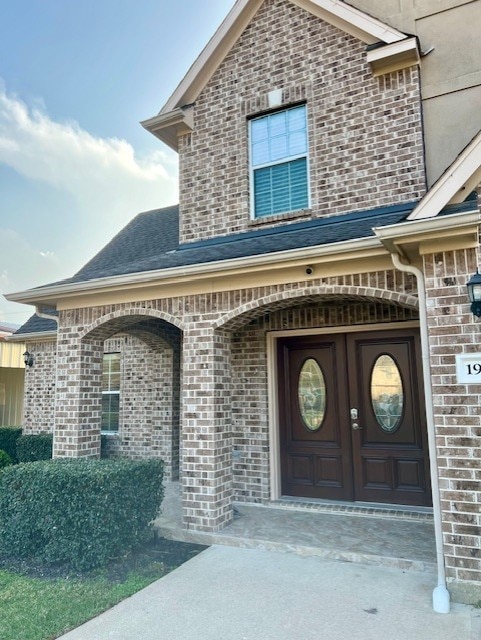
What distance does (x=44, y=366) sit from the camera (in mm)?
11188

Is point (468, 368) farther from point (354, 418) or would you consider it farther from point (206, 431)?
point (206, 431)

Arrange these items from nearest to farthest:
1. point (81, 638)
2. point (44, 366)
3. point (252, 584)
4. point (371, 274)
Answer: point (81, 638) → point (252, 584) → point (371, 274) → point (44, 366)

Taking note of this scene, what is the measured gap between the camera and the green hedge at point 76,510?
15.1 ft

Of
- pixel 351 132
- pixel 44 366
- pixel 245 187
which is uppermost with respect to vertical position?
pixel 351 132

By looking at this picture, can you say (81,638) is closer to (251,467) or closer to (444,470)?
(444,470)

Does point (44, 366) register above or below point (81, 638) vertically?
above

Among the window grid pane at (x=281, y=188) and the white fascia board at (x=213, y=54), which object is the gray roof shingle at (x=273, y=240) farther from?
the white fascia board at (x=213, y=54)

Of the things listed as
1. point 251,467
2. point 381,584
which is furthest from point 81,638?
point 251,467

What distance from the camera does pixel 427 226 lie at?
3.81m

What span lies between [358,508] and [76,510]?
342 centimetres

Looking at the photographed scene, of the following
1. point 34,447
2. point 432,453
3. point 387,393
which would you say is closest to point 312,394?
point 387,393

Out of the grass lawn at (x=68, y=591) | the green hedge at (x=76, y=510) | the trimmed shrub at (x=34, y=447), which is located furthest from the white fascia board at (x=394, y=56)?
the trimmed shrub at (x=34, y=447)

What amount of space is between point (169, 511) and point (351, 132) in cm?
570

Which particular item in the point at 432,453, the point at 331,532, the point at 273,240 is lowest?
the point at 331,532
